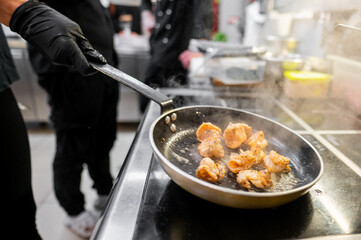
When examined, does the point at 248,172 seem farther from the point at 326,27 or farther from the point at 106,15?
the point at 106,15

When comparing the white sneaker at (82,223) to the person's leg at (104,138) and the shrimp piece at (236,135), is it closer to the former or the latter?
the person's leg at (104,138)

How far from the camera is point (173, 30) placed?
2662 mm

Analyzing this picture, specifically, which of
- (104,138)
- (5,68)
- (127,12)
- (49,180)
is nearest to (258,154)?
(5,68)

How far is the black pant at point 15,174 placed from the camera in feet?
3.72

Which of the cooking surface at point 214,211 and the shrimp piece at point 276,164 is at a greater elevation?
the shrimp piece at point 276,164

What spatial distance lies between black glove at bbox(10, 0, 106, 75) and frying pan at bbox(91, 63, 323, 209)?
8 centimetres

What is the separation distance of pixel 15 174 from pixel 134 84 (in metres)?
0.78

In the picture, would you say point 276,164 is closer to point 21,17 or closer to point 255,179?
point 255,179

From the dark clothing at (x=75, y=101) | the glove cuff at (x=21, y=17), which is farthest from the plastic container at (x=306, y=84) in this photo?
the glove cuff at (x=21, y=17)

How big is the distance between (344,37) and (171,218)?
1662mm

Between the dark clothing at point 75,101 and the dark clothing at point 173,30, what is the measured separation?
2.90 feet

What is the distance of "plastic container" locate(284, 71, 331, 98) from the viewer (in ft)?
5.25

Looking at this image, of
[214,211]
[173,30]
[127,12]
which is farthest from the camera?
[127,12]

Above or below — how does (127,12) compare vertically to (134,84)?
above
